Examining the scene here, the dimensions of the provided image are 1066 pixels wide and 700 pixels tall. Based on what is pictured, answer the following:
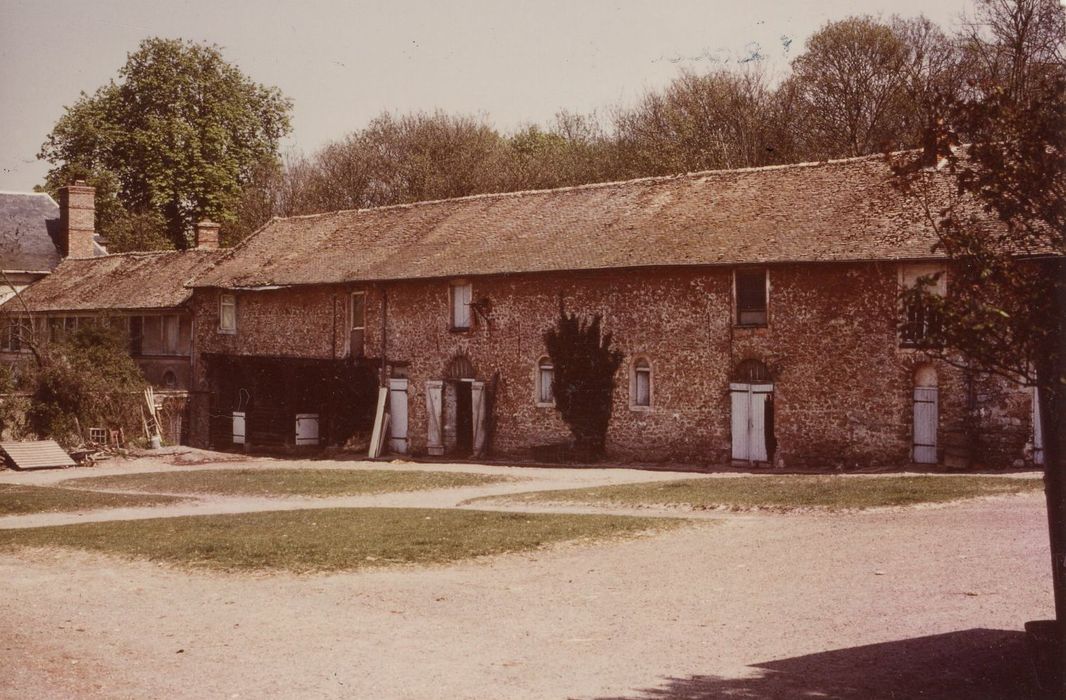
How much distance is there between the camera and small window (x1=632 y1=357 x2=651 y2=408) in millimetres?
33219

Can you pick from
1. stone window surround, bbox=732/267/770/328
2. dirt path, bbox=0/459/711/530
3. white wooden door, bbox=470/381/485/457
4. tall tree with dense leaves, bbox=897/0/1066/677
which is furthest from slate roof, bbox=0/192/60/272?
tall tree with dense leaves, bbox=897/0/1066/677

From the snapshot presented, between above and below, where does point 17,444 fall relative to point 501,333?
below

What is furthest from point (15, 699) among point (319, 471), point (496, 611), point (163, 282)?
point (163, 282)

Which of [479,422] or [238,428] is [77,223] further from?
[479,422]

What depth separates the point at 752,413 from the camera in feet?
103

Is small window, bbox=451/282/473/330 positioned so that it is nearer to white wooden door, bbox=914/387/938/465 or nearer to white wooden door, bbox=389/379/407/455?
white wooden door, bbox=389/379/407/455

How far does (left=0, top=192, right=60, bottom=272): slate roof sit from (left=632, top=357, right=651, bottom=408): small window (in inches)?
1481

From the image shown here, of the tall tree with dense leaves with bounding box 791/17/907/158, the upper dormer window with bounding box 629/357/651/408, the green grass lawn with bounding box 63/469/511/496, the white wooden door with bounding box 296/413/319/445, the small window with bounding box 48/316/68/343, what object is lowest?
the green grass lawn with bounding box 63/469/511/496

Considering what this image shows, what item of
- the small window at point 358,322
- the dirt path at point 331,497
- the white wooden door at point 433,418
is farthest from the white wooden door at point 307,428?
the white wooden door at point 433,418

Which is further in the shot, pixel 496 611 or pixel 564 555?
pixel 564 555

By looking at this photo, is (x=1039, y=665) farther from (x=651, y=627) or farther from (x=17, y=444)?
(x=17, y=444)

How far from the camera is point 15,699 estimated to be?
367 inches

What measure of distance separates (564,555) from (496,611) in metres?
3.79

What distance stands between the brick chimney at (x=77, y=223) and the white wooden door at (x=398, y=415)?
2853cm
